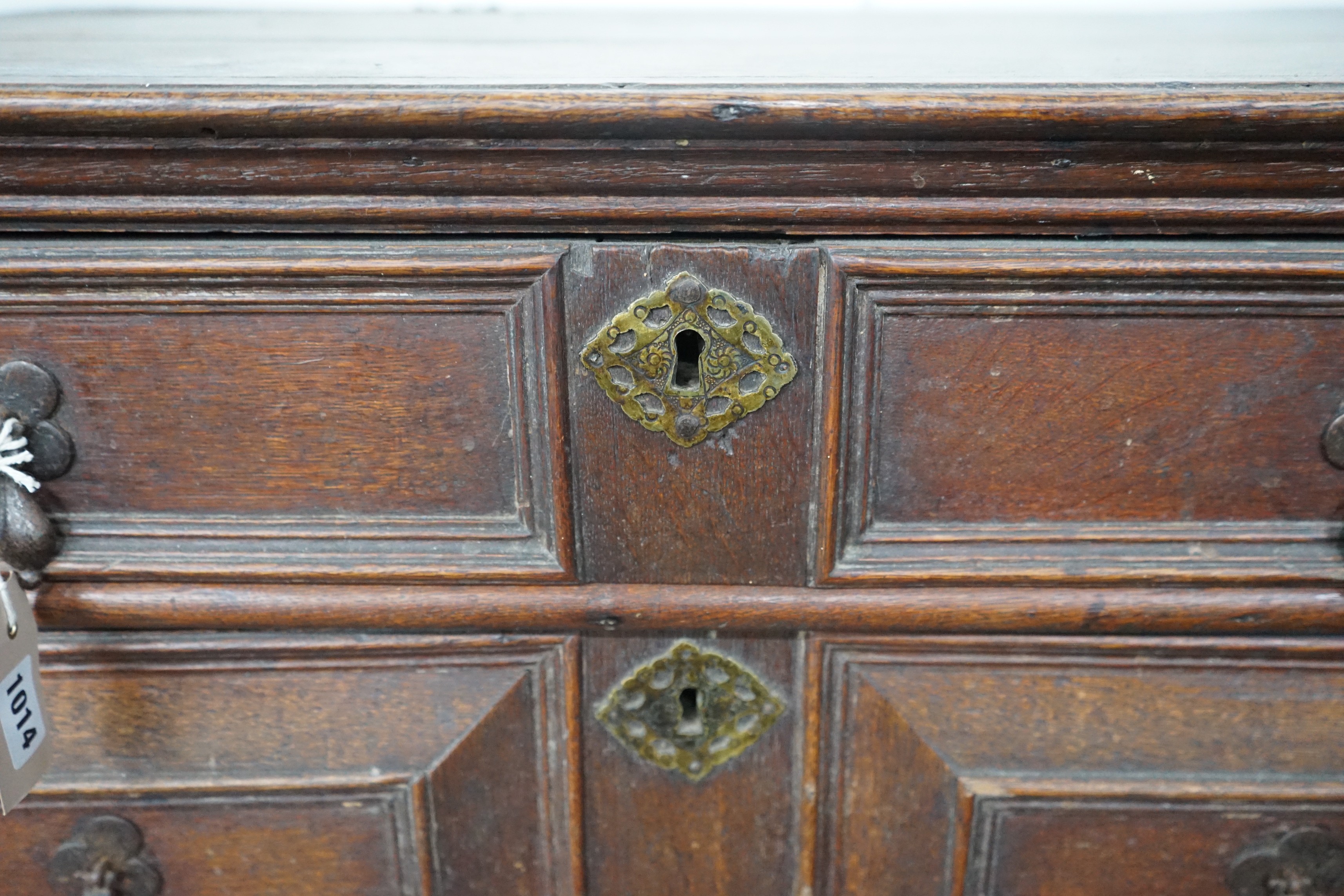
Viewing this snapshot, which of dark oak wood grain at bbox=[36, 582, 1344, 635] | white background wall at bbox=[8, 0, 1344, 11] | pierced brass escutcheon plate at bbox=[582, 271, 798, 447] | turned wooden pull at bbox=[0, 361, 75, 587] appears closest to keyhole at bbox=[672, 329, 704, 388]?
pierced brass escutcheon plate at bbox=[582, 271, 798, 447]

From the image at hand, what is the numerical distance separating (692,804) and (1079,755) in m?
0.21

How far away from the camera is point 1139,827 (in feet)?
1.56

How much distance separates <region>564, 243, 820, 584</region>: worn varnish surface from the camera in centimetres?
40

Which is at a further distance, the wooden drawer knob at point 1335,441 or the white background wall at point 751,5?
the white background wall at point 751,5

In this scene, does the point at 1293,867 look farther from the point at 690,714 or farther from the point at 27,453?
the point at 27,453

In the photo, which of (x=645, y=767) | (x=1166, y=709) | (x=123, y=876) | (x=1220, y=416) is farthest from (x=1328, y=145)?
(x=123, y=876)

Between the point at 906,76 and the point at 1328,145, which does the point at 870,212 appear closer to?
the point at 906,76

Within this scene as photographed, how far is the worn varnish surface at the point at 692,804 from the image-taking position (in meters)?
0.47

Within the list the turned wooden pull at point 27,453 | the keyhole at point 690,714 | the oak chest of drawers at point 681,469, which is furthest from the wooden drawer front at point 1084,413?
the turned wooden pull at point 27,453

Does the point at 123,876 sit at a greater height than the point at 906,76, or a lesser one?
lesser

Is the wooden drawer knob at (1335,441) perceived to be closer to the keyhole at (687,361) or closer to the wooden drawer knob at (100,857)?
the keyhole at (687,361)

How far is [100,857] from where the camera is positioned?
48 centimetres

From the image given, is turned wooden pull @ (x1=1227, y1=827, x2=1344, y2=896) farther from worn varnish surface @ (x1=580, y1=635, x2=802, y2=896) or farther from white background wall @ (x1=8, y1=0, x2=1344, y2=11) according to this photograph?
white background wall @ (x1=8, y1=0, x2=1344, y2=11)

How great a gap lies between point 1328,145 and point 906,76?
0.18m
